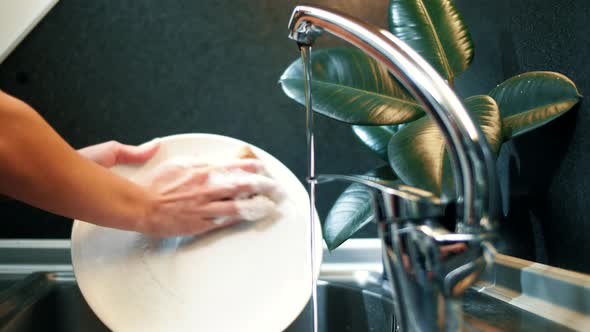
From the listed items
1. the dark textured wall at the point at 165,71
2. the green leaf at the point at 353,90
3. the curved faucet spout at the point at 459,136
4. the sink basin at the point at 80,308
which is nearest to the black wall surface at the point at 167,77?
the dark textured wall at the point at 165,71

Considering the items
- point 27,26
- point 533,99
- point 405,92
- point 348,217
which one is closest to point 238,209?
point 348,217

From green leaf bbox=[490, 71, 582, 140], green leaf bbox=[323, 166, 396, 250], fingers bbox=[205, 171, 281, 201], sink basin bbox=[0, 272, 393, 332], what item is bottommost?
sink basin bbox=[0, 272, 393, 332]

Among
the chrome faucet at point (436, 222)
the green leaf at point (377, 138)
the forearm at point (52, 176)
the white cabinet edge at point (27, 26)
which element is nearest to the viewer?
the chrome faucet at point (436, 222)

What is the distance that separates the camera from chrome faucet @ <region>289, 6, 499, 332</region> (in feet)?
0.86

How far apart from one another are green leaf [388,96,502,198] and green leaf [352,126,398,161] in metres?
0.18

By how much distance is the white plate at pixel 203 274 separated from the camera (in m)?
0.62

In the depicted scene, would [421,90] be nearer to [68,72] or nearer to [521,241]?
[521,241]

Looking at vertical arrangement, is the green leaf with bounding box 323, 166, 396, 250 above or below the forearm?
below

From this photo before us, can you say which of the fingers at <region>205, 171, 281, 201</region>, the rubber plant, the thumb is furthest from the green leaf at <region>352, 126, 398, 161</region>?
the thumb

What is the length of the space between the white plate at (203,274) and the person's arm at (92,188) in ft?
0.11

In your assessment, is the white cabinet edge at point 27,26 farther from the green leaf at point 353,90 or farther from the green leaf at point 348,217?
the green leaf at point 348,217

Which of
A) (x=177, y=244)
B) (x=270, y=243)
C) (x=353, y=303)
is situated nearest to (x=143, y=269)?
(x=177, y=244)

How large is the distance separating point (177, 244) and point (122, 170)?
0.12 m

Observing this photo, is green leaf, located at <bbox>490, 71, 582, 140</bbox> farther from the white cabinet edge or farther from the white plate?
the white cabinet edge
